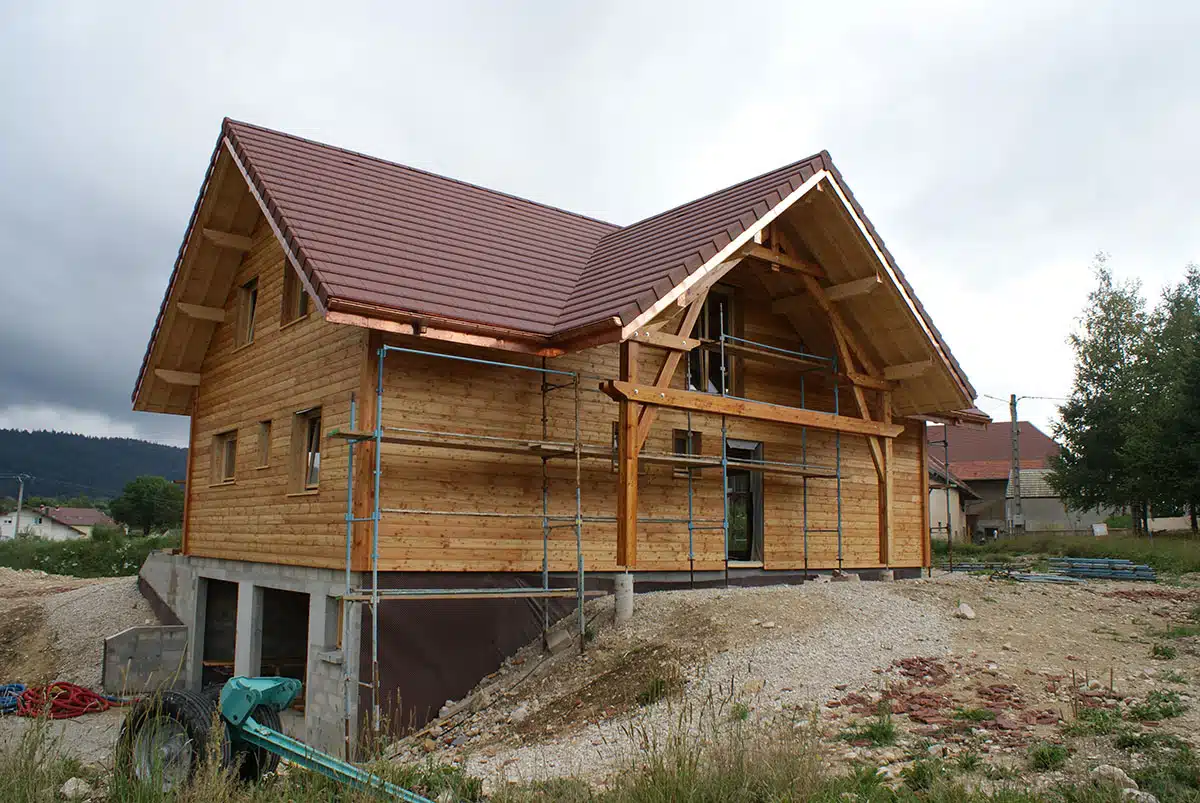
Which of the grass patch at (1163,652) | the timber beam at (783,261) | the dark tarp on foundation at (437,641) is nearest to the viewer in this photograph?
the grass patch at (1163,652)

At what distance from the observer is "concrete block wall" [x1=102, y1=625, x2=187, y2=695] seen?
49.7 feet

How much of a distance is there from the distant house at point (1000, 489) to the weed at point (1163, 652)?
33.6 metres

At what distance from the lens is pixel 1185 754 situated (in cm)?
586

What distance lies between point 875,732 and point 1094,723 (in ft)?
5.07

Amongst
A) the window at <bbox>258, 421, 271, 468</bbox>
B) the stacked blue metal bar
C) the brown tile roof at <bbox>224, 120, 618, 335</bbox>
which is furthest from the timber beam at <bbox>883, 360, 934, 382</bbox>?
the window at <bbox>258, 421, 271, 468</bbox>

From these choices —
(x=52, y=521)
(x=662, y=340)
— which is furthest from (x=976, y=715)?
(x=52, y=521)

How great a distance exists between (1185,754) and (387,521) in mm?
8059

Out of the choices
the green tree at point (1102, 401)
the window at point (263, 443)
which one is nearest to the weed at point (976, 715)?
the window at point (263, 443)

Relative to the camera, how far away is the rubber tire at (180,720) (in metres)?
6.30

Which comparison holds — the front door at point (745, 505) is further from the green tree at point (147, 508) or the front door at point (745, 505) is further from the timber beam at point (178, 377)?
the green tree at point (147, 508)

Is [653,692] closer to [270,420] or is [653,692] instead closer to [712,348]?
[712,348]

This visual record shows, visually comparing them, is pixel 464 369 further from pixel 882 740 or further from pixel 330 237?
pixel 882 740

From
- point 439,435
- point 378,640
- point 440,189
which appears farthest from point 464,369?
point 440,189

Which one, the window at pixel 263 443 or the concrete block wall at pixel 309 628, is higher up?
the window at pixel 263 443
